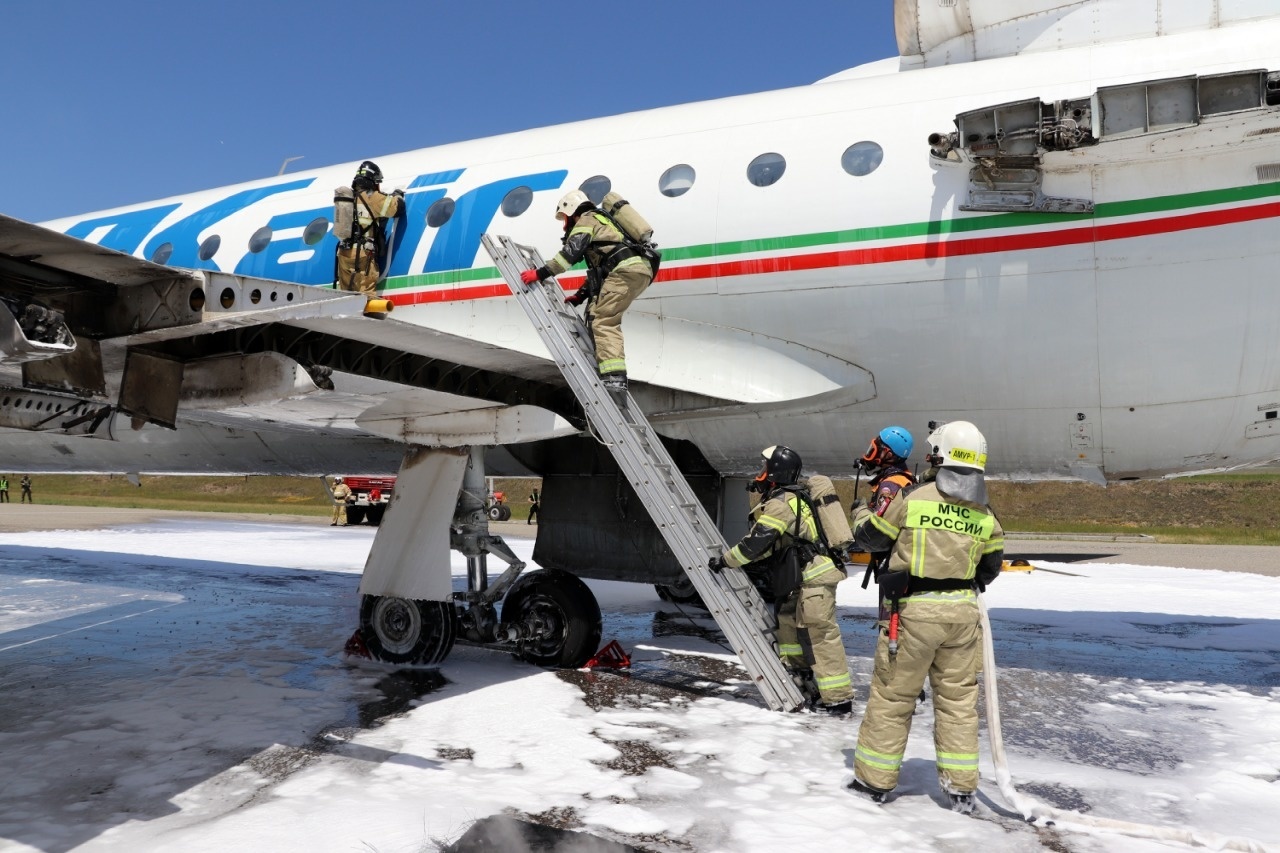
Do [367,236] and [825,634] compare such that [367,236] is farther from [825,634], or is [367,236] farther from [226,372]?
[825,634]

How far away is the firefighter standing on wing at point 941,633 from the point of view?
17.3 ft

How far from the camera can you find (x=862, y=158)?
739cm

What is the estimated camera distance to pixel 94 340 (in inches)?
206

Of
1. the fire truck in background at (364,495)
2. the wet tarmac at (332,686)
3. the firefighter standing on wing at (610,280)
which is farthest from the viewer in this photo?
the fire truck in background at (364,495)

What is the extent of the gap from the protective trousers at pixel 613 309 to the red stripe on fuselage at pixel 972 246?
2.10 ft

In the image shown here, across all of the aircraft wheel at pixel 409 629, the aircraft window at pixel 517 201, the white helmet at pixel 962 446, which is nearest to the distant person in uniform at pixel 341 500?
the aircraft wheel at pixel 409 629

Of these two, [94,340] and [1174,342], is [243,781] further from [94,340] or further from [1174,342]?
[1174,342]

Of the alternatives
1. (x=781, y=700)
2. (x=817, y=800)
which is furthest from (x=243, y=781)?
(x=781, y=700)

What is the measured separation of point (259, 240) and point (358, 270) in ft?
5.17

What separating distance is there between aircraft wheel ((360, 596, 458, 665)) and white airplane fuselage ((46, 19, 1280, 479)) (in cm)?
255

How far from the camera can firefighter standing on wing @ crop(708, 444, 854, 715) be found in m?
7.20

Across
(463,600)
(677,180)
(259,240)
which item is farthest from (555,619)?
(259,240)

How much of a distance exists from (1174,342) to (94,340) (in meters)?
6.85

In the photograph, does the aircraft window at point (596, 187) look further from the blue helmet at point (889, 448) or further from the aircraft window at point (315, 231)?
the blue helmet at point (889, 448)
